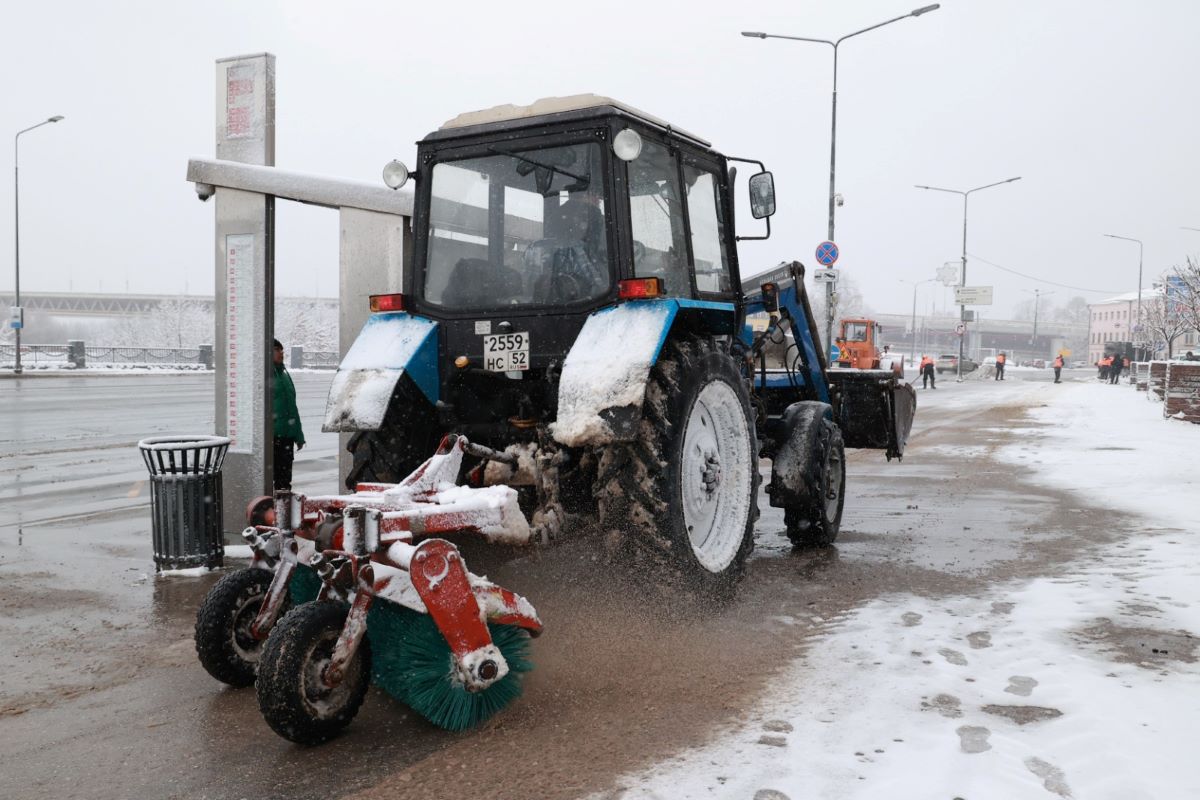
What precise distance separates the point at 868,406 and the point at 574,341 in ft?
12.6

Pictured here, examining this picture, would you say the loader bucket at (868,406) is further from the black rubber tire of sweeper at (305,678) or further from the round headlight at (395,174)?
the black rubber tire of sweeper at (305,678)

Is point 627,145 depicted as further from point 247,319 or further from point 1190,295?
point 1190,295

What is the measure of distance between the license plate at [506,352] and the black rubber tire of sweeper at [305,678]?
A: 1.96m

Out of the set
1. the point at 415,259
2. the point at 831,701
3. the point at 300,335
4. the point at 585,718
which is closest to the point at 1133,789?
the point at 831,701

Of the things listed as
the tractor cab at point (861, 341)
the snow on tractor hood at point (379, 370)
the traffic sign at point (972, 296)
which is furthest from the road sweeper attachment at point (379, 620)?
the traffic sign at point (972, 296)

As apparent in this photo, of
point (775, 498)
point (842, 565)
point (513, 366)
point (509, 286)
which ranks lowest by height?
point (842, 565)

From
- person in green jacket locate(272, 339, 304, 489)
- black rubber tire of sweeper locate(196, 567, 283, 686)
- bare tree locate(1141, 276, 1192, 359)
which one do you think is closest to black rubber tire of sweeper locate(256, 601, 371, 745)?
black rubber tire of sweeper locate(196, 567, 283, 686)

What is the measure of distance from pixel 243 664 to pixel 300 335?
70392mm

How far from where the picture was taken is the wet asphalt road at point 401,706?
3.34 m

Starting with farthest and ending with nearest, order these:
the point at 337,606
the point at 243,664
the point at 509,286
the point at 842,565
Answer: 1. the point at 842,565
2. the point at 509,286
3. the point at 243,664
4. the point at 337,606

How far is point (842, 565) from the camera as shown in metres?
6.59

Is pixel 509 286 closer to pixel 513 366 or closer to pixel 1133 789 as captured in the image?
pixel 513 366

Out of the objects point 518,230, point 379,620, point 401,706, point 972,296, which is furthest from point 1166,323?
point 379,620

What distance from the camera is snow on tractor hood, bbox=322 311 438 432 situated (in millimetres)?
5094
